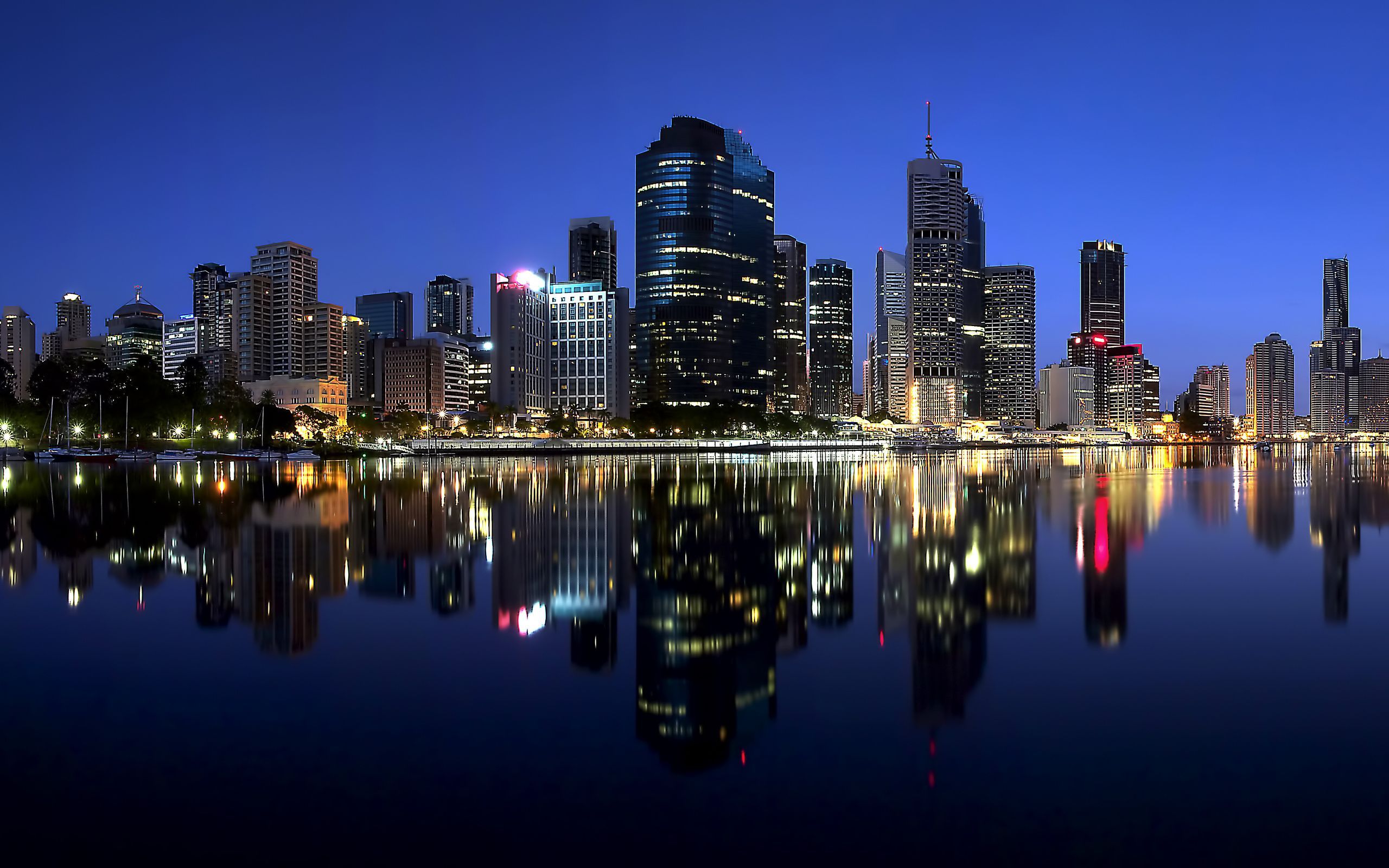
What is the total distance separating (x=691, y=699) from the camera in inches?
393

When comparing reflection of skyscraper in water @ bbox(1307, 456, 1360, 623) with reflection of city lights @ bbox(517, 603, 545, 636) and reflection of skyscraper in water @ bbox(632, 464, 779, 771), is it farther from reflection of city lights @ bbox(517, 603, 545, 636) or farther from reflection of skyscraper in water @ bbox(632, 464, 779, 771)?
reflection of city lights @ bbox(517, 603, 545, 636)

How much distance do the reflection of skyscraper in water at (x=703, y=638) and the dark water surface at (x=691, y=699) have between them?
→ 0.08 m

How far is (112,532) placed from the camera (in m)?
25.7

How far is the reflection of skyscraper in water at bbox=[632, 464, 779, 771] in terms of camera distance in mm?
8961

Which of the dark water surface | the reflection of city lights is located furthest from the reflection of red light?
the reflection of city lights

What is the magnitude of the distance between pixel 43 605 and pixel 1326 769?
16.9 metres

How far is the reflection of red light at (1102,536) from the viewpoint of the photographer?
2052 cm

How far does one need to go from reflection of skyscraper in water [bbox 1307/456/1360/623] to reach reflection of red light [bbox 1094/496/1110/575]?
12.9 feet

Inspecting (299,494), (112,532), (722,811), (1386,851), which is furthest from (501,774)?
(299,494)

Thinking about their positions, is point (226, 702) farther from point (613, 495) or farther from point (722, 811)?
point (613, 495)

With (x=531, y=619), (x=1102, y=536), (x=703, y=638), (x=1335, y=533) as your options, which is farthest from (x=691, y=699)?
(x=1335, y=533)

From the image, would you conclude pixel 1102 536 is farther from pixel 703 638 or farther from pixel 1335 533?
pixel 703 638

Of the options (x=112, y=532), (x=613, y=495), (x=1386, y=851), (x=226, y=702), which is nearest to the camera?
(x=1386, y=851)

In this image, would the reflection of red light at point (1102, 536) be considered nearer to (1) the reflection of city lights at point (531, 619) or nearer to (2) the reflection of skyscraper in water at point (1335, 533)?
(2) the reflection of skyscraper in water at point (1335, 533)
